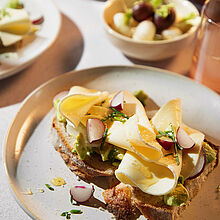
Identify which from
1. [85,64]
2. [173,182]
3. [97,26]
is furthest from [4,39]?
[173,182]

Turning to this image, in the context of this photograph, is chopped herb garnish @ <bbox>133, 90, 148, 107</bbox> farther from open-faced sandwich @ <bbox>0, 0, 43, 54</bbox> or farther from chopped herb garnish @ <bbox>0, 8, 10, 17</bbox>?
chopped herb garnish @ <bbox>0, 8, 10, 17</bbox>

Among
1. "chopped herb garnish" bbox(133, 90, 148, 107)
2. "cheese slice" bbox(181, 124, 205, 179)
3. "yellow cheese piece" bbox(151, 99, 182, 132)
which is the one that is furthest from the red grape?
"cheese slice" bbox(181, 124, 205, 179)

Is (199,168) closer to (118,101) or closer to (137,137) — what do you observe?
(137,137)

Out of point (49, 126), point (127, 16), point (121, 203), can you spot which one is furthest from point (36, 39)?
point (121, 203)

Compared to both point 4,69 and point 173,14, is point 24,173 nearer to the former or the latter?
point 4,69

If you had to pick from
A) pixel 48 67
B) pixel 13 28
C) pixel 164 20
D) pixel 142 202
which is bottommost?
pixel 48 67

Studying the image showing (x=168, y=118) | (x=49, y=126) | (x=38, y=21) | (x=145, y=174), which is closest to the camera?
(x=145, y=174)
